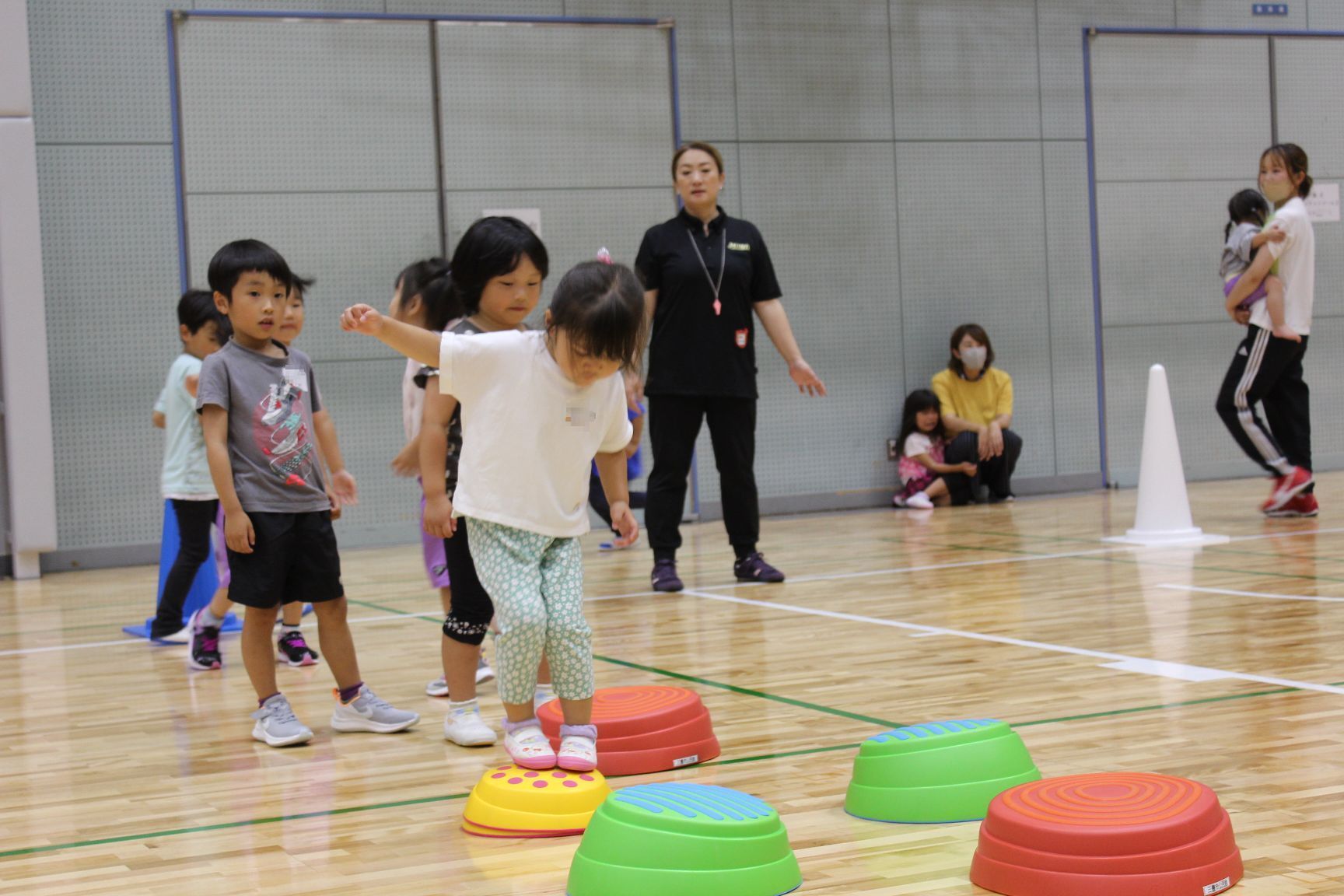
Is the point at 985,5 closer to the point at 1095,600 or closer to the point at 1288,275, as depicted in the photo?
the point at 1288,275

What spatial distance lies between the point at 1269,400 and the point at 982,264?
104 inches

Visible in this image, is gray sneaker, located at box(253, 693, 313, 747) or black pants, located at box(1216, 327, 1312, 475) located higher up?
black pants, located at box(1216, 327, 1312, 475)

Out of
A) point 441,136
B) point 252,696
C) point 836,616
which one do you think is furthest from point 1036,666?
point 441,136

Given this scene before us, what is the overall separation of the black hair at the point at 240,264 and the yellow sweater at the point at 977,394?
6.36m

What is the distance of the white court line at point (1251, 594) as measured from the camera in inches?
192

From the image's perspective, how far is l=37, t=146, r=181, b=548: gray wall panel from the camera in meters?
7.99

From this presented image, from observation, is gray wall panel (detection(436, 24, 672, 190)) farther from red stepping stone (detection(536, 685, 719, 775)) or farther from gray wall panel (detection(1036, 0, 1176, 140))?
red stepping stone (detection(536, 685, 719, 775))

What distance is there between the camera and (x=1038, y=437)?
9914mm

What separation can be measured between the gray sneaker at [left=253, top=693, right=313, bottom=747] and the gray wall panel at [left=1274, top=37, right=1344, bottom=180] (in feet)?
29.6

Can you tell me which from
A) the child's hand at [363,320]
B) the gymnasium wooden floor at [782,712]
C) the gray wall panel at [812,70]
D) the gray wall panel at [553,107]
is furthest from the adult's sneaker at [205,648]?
the gray wall panel at [812,70]

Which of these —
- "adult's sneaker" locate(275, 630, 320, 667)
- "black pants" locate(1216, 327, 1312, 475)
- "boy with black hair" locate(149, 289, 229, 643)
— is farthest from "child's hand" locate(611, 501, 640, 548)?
"black pants" locate(1216, 327, 1312, 475)

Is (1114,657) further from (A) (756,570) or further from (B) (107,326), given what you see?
(B) (107,326)

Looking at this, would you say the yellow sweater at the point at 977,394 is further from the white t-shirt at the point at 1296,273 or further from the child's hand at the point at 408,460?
the child's hand at the point at 408,460

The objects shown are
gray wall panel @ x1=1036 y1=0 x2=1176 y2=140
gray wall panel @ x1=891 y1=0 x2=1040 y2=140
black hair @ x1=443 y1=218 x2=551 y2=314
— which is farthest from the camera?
gray wall panel @ x1=1036 y1=0 x2=1176 y2=140
